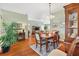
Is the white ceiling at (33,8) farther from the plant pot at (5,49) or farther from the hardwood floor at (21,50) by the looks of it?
the plant pot at (5,49)

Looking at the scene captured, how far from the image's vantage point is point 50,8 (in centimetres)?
204

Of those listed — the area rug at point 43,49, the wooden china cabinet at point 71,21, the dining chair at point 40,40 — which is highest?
the wooden china cabinet at point 71,21

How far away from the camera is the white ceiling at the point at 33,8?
2021 millimetres

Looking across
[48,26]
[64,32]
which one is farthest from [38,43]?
[64,32]

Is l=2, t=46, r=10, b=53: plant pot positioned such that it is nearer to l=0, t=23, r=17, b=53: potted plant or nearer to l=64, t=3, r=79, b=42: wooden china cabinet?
l=0, t=23, r=17, b=53: potted plant

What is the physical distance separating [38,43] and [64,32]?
18.6 inches

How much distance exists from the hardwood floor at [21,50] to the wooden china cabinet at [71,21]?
627mm

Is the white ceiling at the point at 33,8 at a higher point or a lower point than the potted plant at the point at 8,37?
higher

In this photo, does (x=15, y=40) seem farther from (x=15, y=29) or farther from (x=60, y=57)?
(x=60, y=57)

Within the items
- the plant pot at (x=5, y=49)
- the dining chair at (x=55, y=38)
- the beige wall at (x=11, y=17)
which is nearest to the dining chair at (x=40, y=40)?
the dining chair at (x=55, y=38)

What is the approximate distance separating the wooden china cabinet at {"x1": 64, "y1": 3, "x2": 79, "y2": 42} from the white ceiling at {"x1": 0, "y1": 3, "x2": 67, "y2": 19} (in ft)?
0.48

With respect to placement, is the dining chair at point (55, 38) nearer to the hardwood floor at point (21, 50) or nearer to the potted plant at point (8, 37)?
the hardwood floor at point (21, 50)

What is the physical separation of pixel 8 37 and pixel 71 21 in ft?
3.58

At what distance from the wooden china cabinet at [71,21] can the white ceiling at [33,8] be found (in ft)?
0.48
